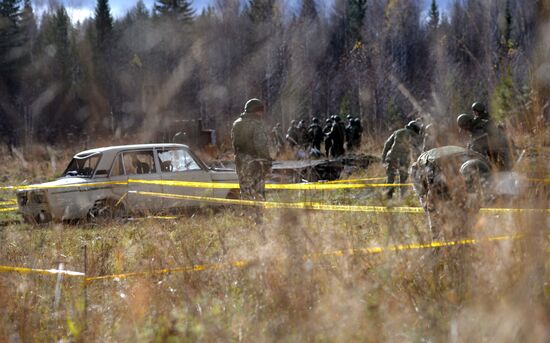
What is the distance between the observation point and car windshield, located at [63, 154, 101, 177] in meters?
8.75

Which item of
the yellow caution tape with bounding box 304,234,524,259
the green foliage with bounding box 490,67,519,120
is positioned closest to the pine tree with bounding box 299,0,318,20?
the green foliage with bounding box 490,67,519,120

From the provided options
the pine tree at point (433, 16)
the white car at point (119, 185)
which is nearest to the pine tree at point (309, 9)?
the pine tree at point (433, 16)

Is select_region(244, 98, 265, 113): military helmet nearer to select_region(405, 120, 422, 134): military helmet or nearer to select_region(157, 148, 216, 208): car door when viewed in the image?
select_region(157, 148, 216, 208): car door

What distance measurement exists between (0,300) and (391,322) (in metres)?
2.58

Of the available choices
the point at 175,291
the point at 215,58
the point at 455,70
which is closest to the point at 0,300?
the point at 175,291

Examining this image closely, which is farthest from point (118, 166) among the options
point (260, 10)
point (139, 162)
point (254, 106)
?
point (260, 10)

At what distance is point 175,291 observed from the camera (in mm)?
3898

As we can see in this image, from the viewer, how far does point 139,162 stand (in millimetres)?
8945

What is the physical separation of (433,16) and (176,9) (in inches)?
963

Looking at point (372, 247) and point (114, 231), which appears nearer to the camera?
point (372, 247)

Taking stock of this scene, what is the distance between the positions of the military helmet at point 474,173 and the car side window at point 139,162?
5.85m

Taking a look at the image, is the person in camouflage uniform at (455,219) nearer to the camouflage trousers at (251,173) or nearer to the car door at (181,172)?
the camouflage trousers at (251,173)

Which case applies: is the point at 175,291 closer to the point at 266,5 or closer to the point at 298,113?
the point at 298,113

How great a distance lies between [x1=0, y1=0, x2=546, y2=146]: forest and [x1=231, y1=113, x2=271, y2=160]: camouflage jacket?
32.8m
